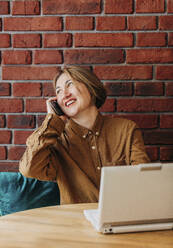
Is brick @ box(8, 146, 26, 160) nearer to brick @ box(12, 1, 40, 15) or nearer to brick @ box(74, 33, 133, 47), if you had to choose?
brick @ box(74, 33, 133, 47)

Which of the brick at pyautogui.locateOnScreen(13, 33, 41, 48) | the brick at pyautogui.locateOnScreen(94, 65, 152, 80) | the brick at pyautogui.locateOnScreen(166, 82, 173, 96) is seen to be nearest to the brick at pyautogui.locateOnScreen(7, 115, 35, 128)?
the brick at pyautogui.locateOnScreen(13, 33, 41, 48)

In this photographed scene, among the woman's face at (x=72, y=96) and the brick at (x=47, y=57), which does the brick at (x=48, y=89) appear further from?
the woman's face at (x=72, y=96)

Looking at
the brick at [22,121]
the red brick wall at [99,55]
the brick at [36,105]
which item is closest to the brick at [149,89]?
the red brick wall at [99,55]

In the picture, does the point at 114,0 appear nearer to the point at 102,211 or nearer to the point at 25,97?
the point at 25,97

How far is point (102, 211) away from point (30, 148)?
2.44 ft

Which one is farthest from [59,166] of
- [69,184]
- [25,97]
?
[25,97]

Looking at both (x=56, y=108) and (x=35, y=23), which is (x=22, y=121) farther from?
(x=35, y=23)

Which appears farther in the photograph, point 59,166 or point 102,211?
point 59,166

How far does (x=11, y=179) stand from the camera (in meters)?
1.92

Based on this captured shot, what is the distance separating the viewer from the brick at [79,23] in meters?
2.19

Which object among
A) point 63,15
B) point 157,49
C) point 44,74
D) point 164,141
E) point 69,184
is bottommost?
point 69,184

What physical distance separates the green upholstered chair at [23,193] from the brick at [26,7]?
1.09m

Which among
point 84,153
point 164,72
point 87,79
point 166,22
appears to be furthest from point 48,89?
point 166,22

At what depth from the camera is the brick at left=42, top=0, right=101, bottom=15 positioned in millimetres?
2176
